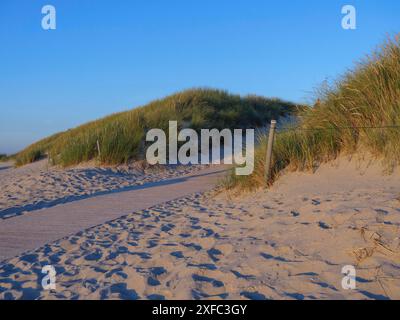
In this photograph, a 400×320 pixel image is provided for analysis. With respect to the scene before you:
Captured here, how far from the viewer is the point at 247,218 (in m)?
5.80

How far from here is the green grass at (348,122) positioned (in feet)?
22.5

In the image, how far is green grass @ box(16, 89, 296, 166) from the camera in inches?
553

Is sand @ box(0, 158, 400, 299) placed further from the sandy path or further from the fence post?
the fence post

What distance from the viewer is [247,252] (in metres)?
4.27

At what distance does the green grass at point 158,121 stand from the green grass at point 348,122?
6.47 metres

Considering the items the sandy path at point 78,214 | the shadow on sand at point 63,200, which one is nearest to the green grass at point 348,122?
the sandy path at point 78,214

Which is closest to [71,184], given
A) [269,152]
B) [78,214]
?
[78,214]

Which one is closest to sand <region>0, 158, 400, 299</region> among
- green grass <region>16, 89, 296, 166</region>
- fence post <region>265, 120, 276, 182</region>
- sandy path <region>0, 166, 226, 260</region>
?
sandy path <region>0, 166, 226, 260</region>

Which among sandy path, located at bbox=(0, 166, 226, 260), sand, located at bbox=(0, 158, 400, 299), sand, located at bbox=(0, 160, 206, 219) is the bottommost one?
sand, located at bbox=(0, 160, 206, 219)

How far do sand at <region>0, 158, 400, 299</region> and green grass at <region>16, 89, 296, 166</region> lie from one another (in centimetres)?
760

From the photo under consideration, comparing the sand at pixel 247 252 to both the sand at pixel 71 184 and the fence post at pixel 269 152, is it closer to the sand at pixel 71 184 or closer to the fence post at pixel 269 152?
the fence post at pixel 269 152

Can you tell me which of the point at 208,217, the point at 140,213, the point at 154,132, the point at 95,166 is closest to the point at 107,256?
the point at 208,217

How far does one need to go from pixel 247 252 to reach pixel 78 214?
149 inches
